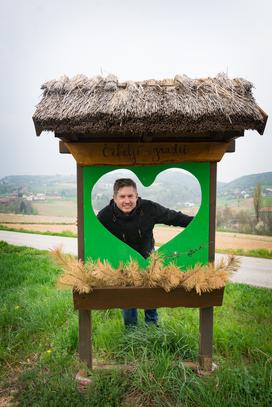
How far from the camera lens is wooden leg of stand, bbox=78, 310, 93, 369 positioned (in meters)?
2.96

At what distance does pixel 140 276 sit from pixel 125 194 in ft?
2.10

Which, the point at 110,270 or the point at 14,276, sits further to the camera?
the point at 14,276

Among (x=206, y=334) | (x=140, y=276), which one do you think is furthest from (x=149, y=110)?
(x=206, y=334)

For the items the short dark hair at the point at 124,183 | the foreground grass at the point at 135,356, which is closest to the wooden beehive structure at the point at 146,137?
the short dark hair at the point at 124,183

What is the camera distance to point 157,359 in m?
2.84

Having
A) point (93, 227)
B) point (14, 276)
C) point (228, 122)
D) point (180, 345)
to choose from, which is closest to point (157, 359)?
point (180, 345)

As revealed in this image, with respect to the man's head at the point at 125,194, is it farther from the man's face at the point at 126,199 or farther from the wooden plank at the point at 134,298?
the wooden plank at the point at 134,298

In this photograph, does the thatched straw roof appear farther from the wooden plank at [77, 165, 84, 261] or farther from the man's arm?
the man's arm

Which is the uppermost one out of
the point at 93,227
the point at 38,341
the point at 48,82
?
the point at 48,82

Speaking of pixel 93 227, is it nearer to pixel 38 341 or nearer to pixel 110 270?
pixel 110 270

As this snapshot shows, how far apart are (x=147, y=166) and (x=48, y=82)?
96 cm

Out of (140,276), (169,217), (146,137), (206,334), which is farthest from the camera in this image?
(206,334)

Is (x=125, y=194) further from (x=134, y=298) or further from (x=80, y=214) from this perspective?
(x=134, y=298)

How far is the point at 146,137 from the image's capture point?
2.66m
